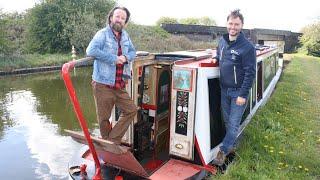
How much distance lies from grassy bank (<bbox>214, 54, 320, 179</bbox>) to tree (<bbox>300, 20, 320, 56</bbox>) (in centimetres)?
3581

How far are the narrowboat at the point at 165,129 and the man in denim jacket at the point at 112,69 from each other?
0.18m

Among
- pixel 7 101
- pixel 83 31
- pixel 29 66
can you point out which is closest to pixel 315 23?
pixel 83 31

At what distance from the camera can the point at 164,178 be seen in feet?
13.7

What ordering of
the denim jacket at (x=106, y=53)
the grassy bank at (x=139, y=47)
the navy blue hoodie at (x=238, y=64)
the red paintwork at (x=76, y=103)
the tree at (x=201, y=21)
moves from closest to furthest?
1. the red paintwork at (x=76, y=103)
2. the denim jacket at (x=106, y=53)
3. the navy blue hoodie at (x=238, y=64)
4. the grassy bank at (x=139, y=47)
5. the tree at (x=201, y=21)

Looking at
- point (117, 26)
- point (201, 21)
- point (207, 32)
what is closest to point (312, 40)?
point (207, 32)

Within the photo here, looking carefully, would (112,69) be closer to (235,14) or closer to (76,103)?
(76,103)

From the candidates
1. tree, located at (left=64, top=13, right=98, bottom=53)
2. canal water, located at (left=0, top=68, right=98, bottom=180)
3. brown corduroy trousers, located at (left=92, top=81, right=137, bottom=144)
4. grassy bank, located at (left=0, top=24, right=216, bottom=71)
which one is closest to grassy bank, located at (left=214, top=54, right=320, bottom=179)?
brown corduroy trousers, located at (left=92, top=81, right=137, bottom=144)

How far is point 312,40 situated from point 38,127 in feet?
132

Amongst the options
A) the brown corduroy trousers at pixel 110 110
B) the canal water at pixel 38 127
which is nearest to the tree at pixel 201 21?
the canal water at pixel 38 127

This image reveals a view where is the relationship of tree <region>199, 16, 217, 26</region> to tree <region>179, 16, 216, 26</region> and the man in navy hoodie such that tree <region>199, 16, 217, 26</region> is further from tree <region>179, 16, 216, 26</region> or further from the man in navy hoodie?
the man in navy hoodie

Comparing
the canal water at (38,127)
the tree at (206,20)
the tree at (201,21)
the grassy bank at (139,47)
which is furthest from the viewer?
the tree at (206,20)

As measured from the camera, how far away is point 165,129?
507cm

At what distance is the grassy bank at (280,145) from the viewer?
4.43 metres

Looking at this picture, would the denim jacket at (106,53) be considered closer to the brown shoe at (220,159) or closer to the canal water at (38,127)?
the brown shoe at (220,159)
